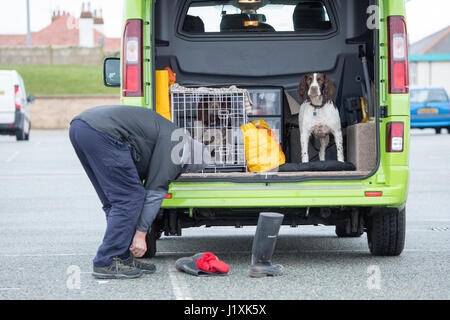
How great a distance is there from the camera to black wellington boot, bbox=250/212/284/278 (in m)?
7.04

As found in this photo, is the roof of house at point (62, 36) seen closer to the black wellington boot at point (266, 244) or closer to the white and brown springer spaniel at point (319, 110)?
the white and brown springer spaniel at point (319, 110)

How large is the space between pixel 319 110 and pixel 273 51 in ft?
3.21

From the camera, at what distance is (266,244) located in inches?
279

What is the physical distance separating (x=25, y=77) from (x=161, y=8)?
5235 centimetres

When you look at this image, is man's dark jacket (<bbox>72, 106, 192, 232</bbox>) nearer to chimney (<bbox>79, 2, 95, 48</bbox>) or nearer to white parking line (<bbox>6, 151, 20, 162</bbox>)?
white parking line (<bbox>6, 151, 20, 162</bbox>)

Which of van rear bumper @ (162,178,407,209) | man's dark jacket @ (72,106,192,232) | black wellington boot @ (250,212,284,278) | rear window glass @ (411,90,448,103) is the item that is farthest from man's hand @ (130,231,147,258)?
rear window glass @ (411,90,448,103)

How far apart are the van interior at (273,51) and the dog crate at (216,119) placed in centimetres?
73

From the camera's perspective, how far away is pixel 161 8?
9.02m

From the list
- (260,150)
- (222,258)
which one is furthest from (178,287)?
(260,150)

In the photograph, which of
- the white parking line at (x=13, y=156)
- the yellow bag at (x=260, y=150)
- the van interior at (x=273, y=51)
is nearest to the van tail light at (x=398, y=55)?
the yellow bag at (x=260, y=150)

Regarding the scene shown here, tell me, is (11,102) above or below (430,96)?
below

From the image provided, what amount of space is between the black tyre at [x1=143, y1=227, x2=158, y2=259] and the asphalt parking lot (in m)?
0.07

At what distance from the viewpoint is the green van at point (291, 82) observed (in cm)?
736

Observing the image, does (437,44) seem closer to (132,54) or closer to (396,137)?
(396,137)
